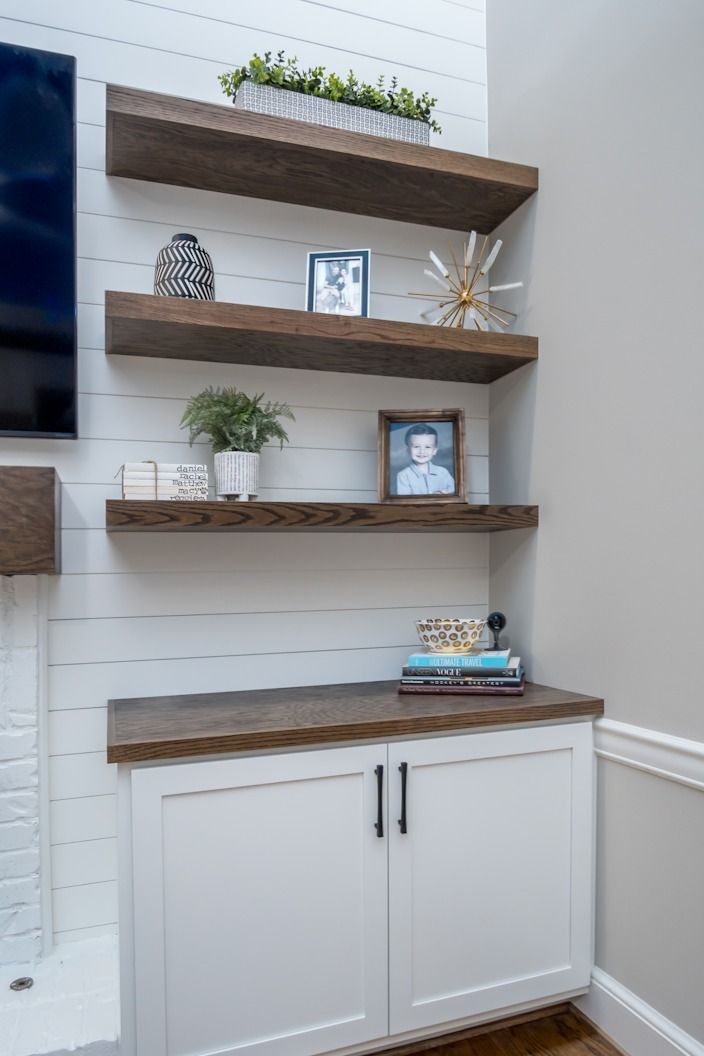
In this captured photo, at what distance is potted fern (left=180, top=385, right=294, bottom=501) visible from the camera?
1.68 metres

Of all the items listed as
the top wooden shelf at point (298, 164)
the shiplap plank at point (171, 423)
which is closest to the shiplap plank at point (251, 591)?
the shiplap plank at point (171, 423)

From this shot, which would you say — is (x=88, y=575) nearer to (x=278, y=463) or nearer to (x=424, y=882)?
(x=278, y=463)

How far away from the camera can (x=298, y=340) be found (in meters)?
1.70

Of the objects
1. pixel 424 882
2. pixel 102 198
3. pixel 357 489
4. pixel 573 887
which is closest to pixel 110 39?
pixel 102 198

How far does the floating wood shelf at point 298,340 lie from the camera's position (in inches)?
62.2

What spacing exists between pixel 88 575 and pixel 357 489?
2.37 ft

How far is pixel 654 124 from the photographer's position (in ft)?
4.94

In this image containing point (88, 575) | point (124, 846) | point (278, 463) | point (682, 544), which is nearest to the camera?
point (124, 846)

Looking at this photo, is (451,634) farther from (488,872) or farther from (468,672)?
(488,872)

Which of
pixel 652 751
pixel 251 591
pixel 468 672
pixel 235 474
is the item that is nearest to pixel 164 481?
pixel 235 474

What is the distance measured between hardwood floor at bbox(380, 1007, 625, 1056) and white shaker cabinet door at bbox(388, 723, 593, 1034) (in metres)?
0.08

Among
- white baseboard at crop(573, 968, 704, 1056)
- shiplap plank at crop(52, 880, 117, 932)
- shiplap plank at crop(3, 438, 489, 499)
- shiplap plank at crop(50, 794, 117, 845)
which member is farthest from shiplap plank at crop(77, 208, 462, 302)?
white baseboard at crop(573, 968, 704, 1056)

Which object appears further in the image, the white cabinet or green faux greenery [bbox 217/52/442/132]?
green faux greenery [bbox 217/52/442/132]

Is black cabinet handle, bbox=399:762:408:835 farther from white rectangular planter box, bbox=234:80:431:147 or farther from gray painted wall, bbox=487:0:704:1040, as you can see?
white rectangular planter box, bbox=234:80:431:147
